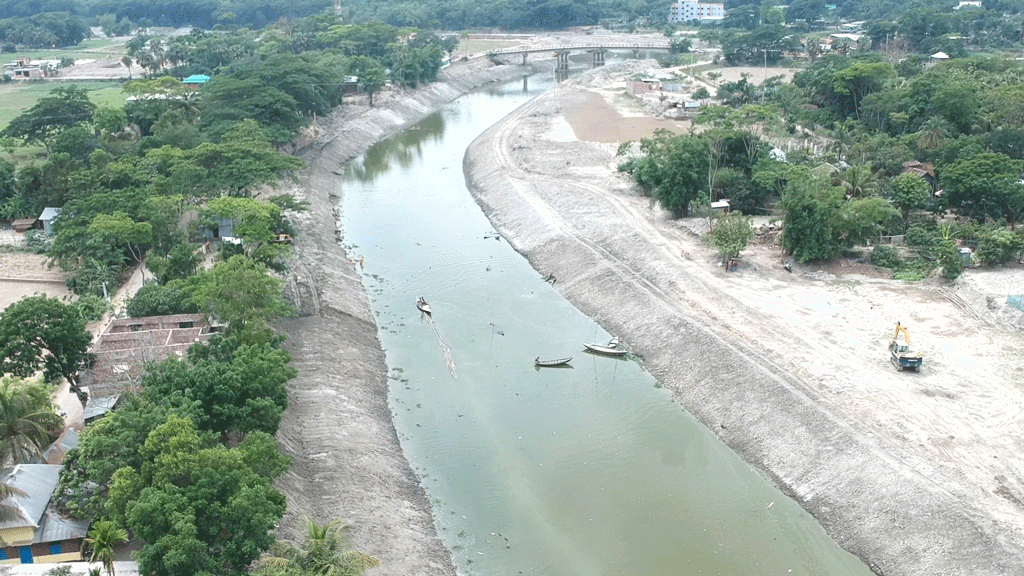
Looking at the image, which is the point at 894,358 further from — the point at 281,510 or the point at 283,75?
the point at 283,75

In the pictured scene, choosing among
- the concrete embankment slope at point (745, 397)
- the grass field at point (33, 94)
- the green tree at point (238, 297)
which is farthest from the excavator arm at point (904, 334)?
the grass field at point (33, 94)

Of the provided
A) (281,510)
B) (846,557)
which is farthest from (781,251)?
(281,510)

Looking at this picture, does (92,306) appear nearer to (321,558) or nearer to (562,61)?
(321,558)

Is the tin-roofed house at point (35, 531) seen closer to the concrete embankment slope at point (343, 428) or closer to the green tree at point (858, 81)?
the concrete embankment slope at point (343, 428)

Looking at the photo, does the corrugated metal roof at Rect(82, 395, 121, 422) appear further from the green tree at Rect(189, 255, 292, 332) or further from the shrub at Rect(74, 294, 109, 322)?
the shrub at Rect(74, 294, 109, 322)

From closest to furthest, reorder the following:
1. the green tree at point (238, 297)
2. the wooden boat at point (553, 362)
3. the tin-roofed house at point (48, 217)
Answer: the green tree at point (238, 297), the wooden boat at point (553, 362), the tin-roofed house at point (48, 217)

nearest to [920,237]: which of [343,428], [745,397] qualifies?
[745,397]
